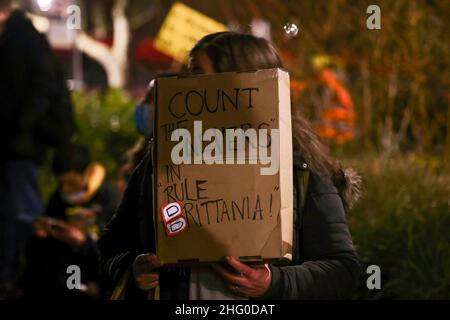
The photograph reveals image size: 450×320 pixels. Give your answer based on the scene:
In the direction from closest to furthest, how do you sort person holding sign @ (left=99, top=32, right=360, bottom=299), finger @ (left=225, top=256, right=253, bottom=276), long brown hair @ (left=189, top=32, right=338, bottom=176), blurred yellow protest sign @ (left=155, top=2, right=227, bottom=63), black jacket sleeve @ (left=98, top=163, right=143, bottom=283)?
finger @ (left=225, top=256, right=253, bottom=276) < person holding sign @ (left=99, top=32, right=360, bottom=299) < long brown hair @ (left=189, top=32, right=338, bottom=176) < black jacket sleeve @ (left=98, top=163, right=143, bottom=283) < blurred yellow protest sign @ (left=155, top=2, right=227, bottom=63)

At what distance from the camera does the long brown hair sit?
10.7ft

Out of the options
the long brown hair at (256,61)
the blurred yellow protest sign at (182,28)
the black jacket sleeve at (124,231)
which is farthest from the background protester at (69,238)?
the long brown hair at (256,61)

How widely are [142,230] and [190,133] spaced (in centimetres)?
42

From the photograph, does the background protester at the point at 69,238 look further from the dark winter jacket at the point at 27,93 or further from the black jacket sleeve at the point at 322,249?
the black jacket sleeve at the point at 322,249

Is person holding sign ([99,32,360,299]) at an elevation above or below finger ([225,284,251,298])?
above

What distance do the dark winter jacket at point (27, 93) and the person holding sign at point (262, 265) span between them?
174 inches

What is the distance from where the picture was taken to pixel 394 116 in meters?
9.78

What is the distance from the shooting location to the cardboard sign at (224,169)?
295 centimetres

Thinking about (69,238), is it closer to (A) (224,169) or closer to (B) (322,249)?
(B) (322,249)

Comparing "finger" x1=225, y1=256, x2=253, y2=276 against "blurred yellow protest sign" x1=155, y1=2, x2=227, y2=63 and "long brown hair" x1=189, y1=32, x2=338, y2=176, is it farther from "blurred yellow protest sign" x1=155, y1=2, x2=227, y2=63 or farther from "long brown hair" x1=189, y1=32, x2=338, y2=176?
"blurred yellow protest sign" x1=155, y1=2, x2=227, y2=63

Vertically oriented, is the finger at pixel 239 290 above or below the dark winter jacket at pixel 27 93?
below

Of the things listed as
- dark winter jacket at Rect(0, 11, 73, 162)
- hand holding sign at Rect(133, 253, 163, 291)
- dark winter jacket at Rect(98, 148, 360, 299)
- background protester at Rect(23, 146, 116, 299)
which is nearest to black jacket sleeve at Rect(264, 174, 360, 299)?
dark winter jacket at Rect(98, 148, 360, 299)

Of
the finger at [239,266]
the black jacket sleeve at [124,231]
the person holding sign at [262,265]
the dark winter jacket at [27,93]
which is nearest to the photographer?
the finger at [239,266]

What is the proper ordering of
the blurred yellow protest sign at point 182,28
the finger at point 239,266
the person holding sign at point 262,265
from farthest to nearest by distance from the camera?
the blurred yellow protest sign at point 182,28 → the person holding sign at point 262,265 → the finger at point 239,266
